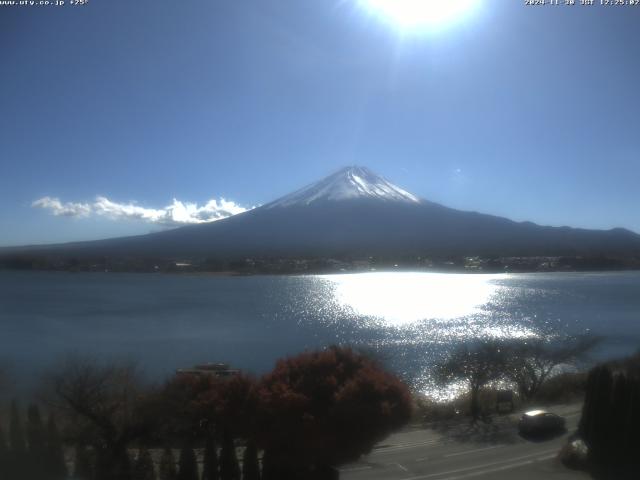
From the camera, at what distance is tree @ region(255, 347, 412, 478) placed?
4.52 m

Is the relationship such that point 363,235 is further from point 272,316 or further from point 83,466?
point 83,466

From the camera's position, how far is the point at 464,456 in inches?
216

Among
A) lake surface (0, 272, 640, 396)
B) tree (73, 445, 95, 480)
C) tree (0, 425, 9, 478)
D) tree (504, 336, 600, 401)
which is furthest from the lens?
lake surface (0, 272, 640, 396)

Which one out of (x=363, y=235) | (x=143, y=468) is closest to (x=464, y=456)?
(x=143, y=468)

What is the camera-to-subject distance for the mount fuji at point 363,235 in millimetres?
33156

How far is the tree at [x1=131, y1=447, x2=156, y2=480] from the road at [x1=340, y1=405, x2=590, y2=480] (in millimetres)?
1508

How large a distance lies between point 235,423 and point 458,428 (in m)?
2.94

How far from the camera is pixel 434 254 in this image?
105ft

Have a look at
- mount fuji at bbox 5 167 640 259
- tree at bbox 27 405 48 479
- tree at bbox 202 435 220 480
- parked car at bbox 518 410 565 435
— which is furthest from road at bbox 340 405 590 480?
mount fuji at bbox 5 167 640 259

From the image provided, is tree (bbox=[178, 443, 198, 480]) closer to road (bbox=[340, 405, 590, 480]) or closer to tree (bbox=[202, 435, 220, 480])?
tree (bbox=[202, 435, 220, 480])

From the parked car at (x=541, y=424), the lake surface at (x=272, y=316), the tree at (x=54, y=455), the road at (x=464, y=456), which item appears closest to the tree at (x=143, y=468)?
the tree at (x=54, y=455)

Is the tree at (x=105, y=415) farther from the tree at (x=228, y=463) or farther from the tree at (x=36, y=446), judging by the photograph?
the tree at (x=228, y=463)

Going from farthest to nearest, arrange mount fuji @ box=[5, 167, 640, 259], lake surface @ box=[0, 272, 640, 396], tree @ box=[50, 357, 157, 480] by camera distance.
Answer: mount fuji @ box=[5, 167, 640, 259], lake surface @ box=[0, 272, 640, 396], tree @ box=[50, 357, 157, 480]

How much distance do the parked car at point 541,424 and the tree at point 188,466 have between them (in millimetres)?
3401
